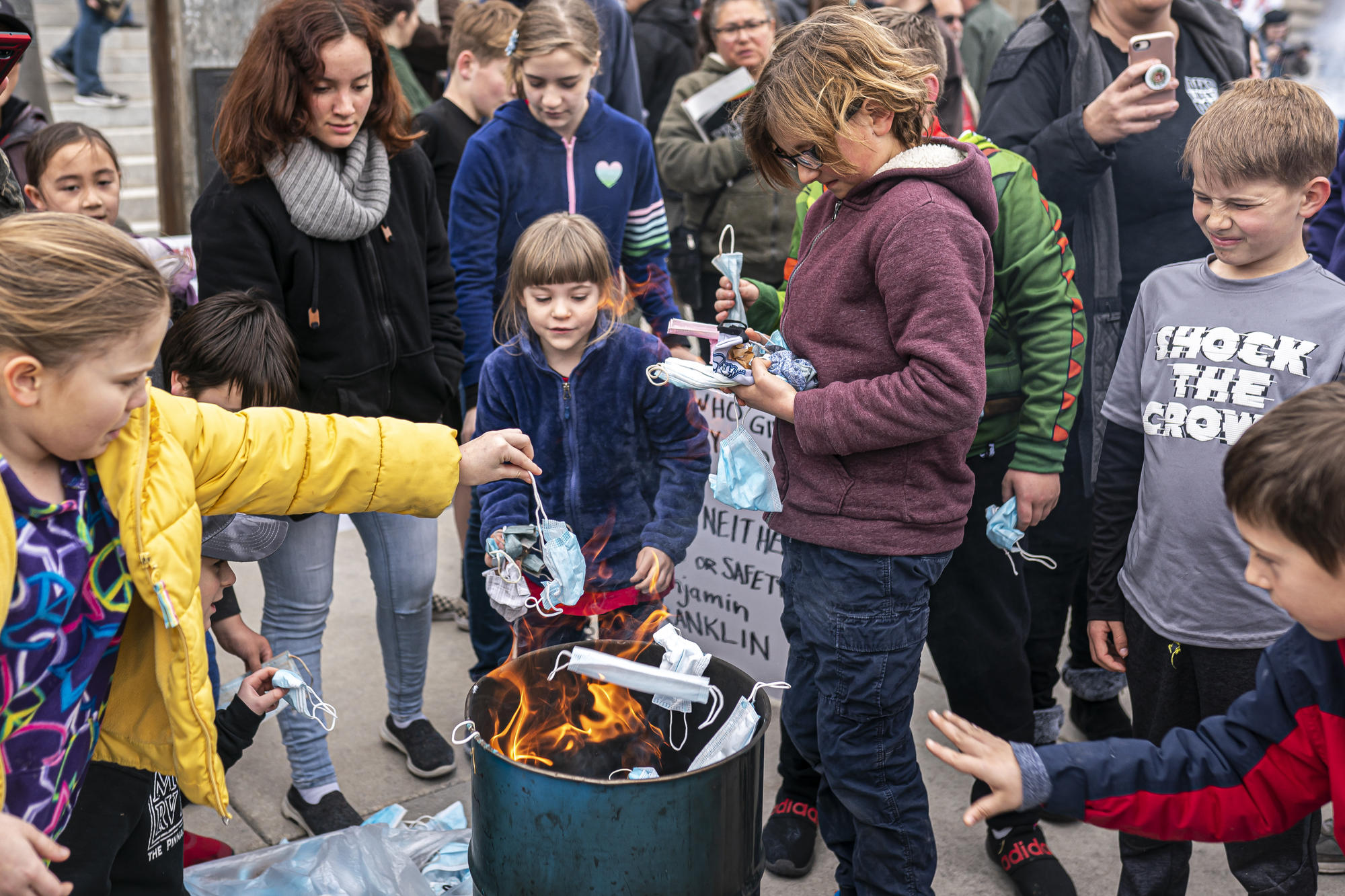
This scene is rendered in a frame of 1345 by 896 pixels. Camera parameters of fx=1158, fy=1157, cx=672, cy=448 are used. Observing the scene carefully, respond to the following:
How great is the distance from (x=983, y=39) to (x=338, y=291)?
519 centimetres

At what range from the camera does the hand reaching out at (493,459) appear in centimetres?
232

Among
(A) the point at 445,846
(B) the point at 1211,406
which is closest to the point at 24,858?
(A) the point at 445,846

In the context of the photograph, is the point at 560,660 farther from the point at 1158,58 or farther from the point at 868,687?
the point at 1158,58

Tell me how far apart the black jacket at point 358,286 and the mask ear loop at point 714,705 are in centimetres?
126

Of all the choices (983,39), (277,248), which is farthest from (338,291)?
(983,39)

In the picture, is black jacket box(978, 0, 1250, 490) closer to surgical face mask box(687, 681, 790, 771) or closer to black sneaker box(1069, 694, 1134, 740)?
black sneaker box(1069, 694, 1134, 740)

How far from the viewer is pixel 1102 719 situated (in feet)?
11.8

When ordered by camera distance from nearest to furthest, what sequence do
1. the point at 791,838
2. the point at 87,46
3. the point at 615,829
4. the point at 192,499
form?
the point at 192,499
the point at 615,829
the point at 791,838
the point at 87,46

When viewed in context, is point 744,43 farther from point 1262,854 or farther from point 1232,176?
point 1262,854

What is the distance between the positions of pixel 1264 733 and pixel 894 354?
0.92 metres

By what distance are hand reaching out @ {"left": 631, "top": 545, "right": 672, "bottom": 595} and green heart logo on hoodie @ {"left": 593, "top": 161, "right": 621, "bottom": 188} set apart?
4.57ft

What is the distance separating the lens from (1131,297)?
337 centimetres

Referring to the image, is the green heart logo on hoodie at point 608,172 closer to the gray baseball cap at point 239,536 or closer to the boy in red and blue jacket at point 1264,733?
the gray baseball cap at point 239,536

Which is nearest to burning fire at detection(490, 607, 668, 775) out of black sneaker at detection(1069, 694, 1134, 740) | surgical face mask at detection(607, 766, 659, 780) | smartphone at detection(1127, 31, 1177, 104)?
surgical face mask at detection(607, 766, 659, 780)
